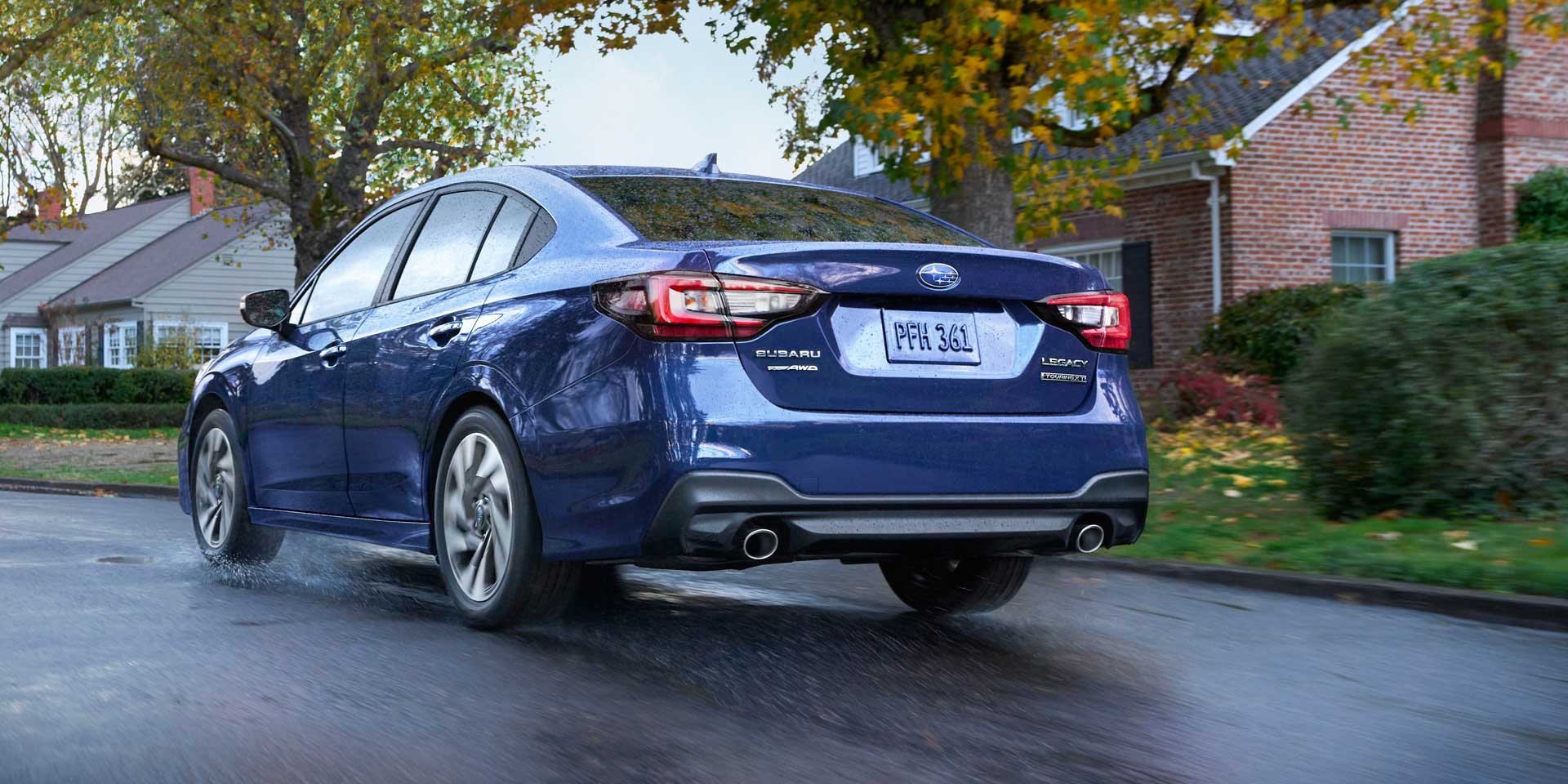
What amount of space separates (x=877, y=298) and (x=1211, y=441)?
11.1 metres

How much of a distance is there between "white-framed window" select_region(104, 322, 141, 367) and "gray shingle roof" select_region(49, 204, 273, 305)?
2.34ft

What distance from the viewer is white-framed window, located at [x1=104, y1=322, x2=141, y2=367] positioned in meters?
43.7

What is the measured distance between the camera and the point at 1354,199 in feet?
70.9

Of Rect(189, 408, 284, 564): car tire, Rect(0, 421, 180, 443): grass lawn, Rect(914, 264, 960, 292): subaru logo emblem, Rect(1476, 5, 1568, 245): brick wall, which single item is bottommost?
Rect(0, 421, 180, 443): grass lawn

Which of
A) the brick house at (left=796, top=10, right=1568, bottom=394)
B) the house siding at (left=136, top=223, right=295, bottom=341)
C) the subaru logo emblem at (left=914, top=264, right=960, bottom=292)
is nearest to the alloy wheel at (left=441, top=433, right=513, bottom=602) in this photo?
the subaru logo emblem at (left=914, top=264, right=960, bottom=292)

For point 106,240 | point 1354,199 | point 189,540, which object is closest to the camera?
point 189,540

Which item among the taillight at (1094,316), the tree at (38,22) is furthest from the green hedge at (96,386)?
the taillight at (1094,316)

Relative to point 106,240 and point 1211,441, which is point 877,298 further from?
point 106,240

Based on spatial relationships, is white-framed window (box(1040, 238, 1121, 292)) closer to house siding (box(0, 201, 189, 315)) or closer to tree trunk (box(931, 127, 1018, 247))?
tree trunk (box(931, 127, 1018, 247))

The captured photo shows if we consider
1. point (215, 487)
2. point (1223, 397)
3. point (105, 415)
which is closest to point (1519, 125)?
point (1223, 397)

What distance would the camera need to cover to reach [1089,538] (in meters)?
5.43

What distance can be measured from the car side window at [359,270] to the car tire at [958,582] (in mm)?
2383

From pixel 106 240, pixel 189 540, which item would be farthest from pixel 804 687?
pixel 106 240

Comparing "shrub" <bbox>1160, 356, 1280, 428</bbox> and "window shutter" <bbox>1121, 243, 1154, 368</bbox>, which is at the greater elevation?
"window shutter" <bbox>1121, 243, 1154, 368</bbox>
